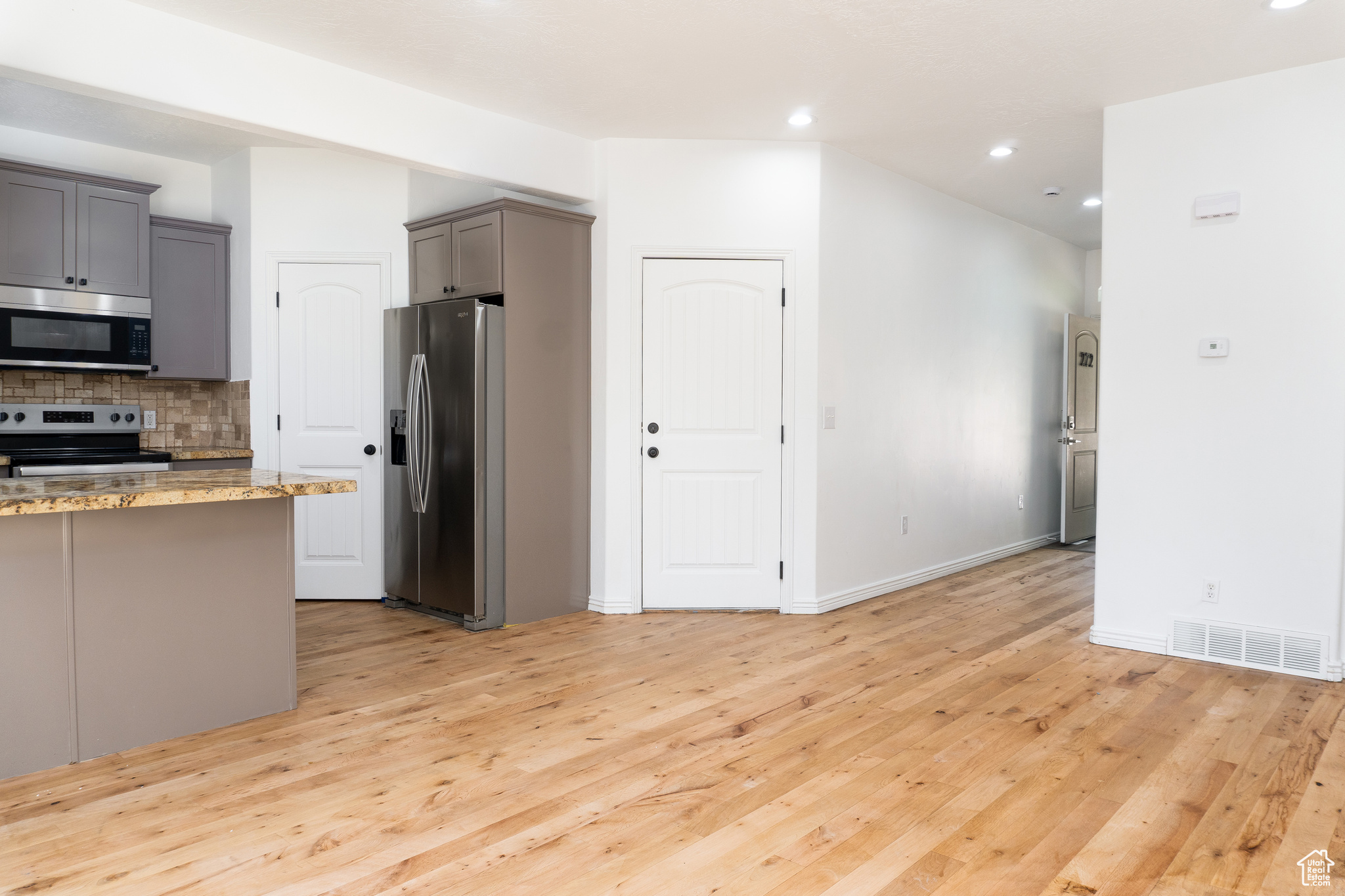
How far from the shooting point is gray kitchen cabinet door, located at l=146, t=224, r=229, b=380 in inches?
192

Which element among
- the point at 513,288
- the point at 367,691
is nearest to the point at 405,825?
the point at 367,691

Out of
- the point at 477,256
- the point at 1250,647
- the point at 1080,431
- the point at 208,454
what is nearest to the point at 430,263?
the point at 477,256

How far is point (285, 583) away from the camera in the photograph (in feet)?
10.4

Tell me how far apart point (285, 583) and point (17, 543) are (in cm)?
84

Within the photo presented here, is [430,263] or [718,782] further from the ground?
[430,263]

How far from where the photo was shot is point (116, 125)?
4.55m

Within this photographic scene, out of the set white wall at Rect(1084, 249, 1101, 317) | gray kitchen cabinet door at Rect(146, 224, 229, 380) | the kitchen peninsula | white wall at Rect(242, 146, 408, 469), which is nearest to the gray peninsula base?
Answer: the kitchen peninsula

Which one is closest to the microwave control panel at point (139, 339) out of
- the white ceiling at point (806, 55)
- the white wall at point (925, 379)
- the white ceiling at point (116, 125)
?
the white ceiling at point (116, 125)

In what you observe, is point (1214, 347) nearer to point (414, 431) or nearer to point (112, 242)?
point (414, 431)

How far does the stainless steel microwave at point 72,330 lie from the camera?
4324mm

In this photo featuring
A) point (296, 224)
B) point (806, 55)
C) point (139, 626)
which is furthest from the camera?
point (296, 224)

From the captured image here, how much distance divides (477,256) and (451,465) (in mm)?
1120

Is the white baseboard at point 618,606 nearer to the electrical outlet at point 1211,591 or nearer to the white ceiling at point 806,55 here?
the white ceiling at point 806,55

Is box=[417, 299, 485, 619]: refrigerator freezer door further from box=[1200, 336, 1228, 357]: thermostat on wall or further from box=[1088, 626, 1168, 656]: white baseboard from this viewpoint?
box=[1200, 336, 1228, 357]: thermostat on wall
